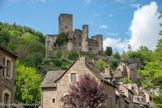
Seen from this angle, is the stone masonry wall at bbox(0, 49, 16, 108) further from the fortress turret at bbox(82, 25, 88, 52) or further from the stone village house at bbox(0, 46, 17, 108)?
the fortress turret at bbox(82, 25, 88, 52)

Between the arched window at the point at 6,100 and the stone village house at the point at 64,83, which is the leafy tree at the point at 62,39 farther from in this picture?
the arched window at the point at 6,100

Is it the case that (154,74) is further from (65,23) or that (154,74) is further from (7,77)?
(65,23)

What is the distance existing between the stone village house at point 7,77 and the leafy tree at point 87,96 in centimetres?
673

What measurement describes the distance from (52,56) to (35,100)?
57.8 m

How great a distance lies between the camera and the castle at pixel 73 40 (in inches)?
4454

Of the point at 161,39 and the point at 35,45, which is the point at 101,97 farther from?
the point at 35,45

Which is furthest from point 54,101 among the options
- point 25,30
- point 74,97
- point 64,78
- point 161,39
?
point 25,30

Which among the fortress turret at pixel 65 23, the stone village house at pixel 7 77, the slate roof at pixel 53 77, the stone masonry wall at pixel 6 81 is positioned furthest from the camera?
the fortress turret at pixel 65 23

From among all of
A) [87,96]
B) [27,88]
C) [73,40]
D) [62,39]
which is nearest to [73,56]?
[73,40]

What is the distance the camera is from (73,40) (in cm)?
11300

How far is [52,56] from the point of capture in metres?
109

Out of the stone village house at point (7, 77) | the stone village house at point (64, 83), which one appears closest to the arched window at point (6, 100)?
the stone village house at point (7, 77)

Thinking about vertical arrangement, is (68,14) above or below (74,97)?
above

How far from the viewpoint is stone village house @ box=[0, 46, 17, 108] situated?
22344 mm
